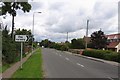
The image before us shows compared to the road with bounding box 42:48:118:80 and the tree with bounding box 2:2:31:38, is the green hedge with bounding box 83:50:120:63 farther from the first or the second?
the tree with bounding box 2:2:31:38

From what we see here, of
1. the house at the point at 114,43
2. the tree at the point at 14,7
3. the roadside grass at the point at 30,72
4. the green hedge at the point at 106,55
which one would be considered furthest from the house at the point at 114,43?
Answer: the roadside grass at the point at 30,72

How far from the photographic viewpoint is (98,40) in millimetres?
87438

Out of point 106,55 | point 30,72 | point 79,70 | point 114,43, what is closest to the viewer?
point 30,72

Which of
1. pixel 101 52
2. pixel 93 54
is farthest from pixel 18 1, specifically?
pixel 93 54

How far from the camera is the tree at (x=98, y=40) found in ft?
286

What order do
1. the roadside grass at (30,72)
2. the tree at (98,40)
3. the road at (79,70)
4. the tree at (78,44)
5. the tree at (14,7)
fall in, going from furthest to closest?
the tree at (78,44) → the tree at (98,40) → the tree at (14,7) → the road at (79,70) → the roadside grass at (30,72)

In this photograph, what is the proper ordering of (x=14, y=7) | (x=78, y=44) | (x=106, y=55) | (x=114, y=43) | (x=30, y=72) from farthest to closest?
(x=78, y=44) → (x=114, y=43) → (x=106, y=55) → (x=14, y=7) → (x=30, y=72)

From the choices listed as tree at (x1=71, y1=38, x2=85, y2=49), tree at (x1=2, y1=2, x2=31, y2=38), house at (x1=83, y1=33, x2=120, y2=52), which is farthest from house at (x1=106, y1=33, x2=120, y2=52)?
tree at (x1=2, y1=2, x2=31, y2=38)

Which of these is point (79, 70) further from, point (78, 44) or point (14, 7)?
point (78, 44)

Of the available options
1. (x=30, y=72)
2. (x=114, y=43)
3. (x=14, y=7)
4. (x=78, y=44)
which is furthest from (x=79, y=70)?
(x=78, y=44)

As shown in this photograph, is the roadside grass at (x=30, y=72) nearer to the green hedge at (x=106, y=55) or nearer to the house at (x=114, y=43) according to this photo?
the green hedge at (x=106, y=55)

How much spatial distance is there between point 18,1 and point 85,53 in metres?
29.6

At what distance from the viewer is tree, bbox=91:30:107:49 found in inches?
3430

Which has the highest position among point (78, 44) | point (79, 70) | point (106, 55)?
point (78, 44)
